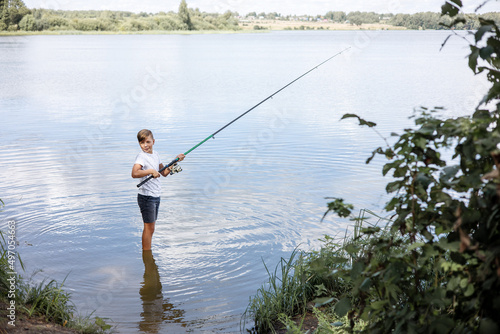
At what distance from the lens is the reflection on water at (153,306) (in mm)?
4805

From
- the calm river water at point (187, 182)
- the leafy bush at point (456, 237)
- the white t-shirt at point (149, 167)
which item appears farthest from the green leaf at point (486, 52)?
the white t-shirt at point (149, 167)

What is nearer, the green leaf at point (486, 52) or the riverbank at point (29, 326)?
the green leaf at point (486, 52)

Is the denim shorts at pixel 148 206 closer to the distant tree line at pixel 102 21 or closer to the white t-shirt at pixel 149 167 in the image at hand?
the white t-shirt at pixel 149 167

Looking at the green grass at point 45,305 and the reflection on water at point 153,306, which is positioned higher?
the green grass at point 45,305

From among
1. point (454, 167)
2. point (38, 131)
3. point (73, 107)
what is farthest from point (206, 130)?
point (454, 167)

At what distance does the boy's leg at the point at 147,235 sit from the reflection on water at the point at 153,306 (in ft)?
0.95

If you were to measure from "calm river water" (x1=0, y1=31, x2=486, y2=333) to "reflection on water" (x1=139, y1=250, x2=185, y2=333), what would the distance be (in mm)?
20

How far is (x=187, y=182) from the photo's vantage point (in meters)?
9.35

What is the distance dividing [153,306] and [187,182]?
4.34m

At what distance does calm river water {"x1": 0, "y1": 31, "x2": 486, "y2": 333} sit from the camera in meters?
5.57

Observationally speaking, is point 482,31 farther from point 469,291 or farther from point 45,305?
point 45,305

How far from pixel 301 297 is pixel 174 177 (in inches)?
211

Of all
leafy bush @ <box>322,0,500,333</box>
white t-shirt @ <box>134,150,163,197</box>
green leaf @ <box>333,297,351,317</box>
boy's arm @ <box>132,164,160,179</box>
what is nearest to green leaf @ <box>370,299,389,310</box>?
leafy bush @ <box>322,0,500,333</box>

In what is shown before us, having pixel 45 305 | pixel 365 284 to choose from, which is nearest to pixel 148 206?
pixel 45 305
